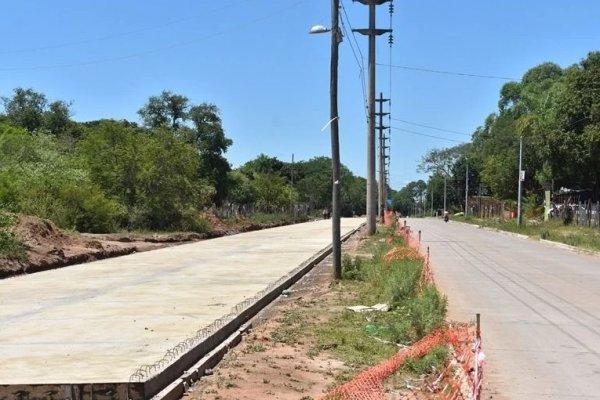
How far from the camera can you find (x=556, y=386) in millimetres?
7555

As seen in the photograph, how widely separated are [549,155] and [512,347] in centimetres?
4322

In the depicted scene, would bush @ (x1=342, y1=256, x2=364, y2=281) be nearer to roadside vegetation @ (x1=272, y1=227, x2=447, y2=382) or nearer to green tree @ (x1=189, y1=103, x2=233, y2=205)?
roadside vegetation @ (x1=272, y1=227, x2=447, y2=382)

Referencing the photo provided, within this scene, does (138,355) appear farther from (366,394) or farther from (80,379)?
(366,394)

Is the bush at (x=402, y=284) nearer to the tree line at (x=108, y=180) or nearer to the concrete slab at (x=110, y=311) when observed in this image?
the concrete slab at (x=110, y=311)

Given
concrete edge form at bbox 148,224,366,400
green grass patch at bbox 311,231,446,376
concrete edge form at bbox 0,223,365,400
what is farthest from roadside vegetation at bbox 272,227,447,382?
concrete edge form at bbox 0,223,365,400

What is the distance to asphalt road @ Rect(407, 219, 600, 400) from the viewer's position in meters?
7.74

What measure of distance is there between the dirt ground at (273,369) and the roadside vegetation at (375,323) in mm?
93

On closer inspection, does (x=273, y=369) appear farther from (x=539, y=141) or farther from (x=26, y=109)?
(x=26, y=109)

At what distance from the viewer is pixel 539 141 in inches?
2051

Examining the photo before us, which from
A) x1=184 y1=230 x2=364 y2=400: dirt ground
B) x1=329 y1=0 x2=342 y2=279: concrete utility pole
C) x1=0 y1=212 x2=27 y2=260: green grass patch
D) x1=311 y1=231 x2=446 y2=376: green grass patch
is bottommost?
x1=184 y1=230 x2=364 y2=400: dirt ground

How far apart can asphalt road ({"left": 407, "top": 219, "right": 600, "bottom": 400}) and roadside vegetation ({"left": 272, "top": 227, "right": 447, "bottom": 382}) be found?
2.73 ft

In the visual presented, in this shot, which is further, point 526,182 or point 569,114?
point 526,182

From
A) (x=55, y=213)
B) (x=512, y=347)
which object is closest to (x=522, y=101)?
(x=55, y=213)

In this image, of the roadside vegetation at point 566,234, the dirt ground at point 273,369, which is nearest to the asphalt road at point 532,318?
the dirt ground at point 273,369
